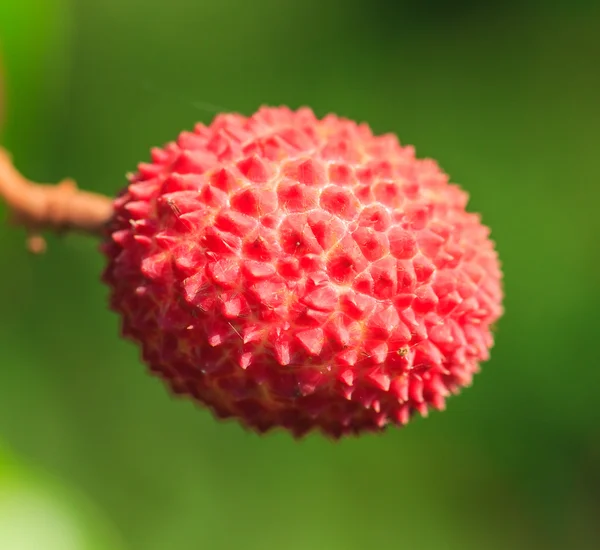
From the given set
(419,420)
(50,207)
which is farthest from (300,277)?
(419,420)

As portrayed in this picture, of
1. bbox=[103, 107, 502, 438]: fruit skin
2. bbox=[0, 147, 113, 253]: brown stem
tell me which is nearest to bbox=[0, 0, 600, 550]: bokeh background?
bbox=[0, 147, 113, 253]: brown stem

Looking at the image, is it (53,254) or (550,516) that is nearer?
(53,254)

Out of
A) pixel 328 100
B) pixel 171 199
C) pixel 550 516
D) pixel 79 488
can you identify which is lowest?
pixel 550 516

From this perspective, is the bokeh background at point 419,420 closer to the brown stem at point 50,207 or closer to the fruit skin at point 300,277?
the brown stem at point 50,207

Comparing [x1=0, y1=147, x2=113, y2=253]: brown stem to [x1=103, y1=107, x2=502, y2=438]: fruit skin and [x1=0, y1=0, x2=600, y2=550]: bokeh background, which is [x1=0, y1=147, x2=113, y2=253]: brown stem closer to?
[x1=103, y1=107, x2=502, y2=438]: fruit skin

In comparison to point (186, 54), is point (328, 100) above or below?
below

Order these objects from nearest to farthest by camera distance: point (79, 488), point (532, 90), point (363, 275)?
1. point (363, 275)
2. point (79, 488)
3. point (532, 90)

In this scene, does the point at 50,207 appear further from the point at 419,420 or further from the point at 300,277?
the point at 419,420

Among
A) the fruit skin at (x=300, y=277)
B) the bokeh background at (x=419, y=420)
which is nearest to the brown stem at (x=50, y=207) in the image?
the fruit skin at (x=300, y=277)

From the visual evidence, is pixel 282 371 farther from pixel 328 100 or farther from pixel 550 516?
A: pixel 550 516

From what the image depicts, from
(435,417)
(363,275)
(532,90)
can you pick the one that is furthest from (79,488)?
(532,90)
